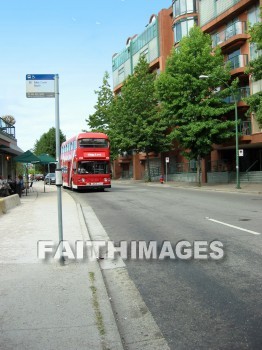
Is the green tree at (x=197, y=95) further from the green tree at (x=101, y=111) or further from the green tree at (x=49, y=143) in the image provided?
the green tree at (x=49, y=143)

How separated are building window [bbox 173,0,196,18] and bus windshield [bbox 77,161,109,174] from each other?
23923mm

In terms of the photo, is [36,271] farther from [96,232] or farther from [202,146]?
[202,146]

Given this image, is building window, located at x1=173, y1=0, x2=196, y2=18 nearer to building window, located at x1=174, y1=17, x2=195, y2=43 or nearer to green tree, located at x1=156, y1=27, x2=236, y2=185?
building window, located at x1=174, y1=17, x2=195, y2=43

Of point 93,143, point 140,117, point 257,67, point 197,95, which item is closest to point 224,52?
point 197,95

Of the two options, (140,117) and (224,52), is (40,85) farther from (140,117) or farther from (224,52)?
(140,117)

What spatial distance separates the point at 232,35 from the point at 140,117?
14060 mm

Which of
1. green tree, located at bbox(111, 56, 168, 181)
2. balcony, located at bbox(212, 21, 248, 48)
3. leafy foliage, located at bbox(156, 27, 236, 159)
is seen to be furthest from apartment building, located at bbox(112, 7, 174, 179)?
leafy foliage, located at bbox(156, 27, 236, 159)

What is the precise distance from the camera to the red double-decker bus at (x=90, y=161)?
27.9 meters

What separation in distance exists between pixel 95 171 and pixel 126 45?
44.1 metres

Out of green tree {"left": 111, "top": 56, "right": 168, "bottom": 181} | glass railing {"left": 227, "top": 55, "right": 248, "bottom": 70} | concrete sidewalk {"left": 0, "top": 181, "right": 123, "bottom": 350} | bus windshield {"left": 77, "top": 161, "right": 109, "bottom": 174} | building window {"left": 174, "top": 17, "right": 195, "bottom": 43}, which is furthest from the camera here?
green tree {"left": 111, "top": 56, "right": 168, "bottom": 181}

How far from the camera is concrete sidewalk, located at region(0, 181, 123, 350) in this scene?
3.74 meters

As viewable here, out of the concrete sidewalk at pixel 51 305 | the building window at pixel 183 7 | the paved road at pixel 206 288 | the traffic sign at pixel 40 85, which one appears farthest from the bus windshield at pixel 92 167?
the building window at pixel 183 7

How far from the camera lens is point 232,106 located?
32438 mm

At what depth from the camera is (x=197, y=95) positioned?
111ft
